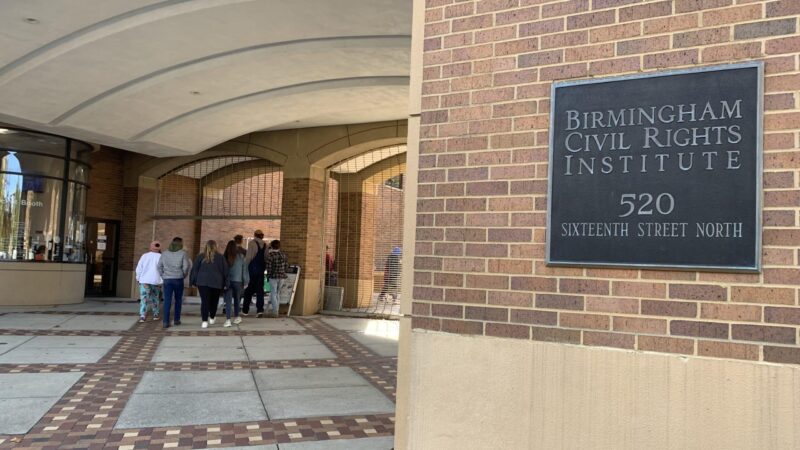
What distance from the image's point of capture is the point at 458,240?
3455 mm

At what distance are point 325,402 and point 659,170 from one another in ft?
13.0

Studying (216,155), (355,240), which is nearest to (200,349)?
(355,240)

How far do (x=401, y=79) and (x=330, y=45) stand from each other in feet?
6.59

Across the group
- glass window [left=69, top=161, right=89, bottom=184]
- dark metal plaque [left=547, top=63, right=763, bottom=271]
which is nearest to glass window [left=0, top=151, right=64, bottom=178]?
glass window [left=69, top=161, right=89, bottom=184]

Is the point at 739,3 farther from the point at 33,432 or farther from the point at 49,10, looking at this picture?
the point at 49,10

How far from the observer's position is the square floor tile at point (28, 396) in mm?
5058

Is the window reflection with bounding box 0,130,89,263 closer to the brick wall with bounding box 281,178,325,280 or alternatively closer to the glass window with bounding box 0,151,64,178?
the glass window with bounding box 0,151,64,178

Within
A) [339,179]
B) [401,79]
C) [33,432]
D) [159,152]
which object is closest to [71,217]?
Answer: [159,152]

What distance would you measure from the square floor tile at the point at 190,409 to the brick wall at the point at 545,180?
2.59m

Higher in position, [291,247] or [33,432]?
[291,247]

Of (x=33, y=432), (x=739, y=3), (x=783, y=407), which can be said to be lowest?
(x=33, y=432)

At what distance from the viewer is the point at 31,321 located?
38.1 feet

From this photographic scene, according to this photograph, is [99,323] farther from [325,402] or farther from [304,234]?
[325,402]

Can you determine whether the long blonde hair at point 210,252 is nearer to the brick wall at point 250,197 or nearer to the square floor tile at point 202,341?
the square floor tile at point 202,341
